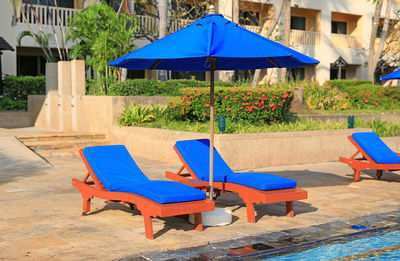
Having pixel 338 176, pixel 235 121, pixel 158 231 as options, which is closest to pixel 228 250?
pixel 158 231

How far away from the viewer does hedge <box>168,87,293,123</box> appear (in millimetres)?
14609

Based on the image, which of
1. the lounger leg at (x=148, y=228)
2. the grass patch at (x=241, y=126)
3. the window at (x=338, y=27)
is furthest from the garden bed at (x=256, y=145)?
the window at (x=338, y=27)

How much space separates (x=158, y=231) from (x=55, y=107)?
1334 centimetres

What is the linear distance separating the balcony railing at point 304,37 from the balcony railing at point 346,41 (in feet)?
4.67

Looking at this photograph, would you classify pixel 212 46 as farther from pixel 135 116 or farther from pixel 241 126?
pixel 135 116

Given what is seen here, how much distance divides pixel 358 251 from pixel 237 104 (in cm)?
864

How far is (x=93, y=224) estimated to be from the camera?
729 cm

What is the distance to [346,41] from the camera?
34.9 meters

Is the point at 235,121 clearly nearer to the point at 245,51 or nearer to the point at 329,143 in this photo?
the point at 329,143

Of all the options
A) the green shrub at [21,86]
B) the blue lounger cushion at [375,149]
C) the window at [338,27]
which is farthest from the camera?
the window at [338,27]

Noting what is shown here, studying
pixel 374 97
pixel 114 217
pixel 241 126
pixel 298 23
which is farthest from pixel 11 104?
pixel 298 23

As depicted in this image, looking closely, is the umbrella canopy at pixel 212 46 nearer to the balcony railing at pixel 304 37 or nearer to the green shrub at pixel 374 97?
the green shrub at pixel 374 97

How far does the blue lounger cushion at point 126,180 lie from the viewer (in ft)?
21.9

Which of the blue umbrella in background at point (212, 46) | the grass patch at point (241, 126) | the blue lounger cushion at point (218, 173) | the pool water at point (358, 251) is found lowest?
the pool water at point (358, 251)
